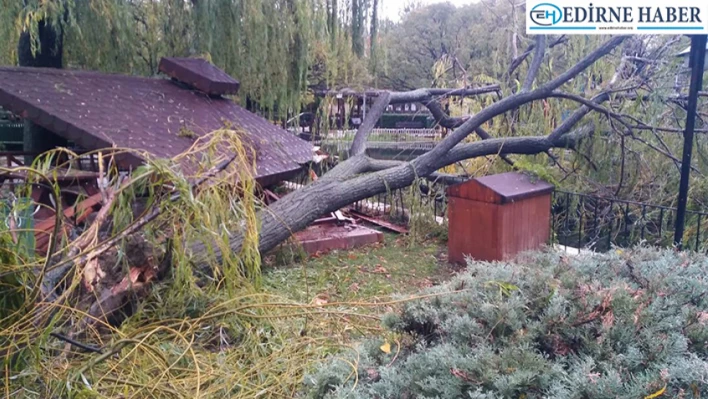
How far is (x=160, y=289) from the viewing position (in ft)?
11.8

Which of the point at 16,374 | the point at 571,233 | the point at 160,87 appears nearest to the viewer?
the point at 16,374

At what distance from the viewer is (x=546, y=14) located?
439 centimetres

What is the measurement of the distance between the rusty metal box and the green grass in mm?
379

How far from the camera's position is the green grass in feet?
14.7

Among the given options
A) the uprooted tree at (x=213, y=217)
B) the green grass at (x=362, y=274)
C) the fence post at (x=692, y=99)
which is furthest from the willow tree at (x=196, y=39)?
the fence post at (x=692, y=99)

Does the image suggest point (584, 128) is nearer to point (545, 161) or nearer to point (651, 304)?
point (545, 161)

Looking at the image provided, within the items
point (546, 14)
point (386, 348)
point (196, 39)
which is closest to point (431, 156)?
point (546, 14)

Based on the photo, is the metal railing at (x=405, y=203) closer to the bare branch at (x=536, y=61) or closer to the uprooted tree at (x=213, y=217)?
the uprooted tree at (x=213, y=217)

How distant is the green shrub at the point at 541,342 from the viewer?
173 cm

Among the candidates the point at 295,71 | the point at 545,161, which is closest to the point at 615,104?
the point at 545,161

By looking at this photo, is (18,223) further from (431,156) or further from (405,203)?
(405,203)

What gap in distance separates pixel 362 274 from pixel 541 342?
3.15m

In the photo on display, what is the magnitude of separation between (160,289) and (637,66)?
5989 mm

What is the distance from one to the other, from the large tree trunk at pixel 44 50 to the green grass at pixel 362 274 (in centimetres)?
373
